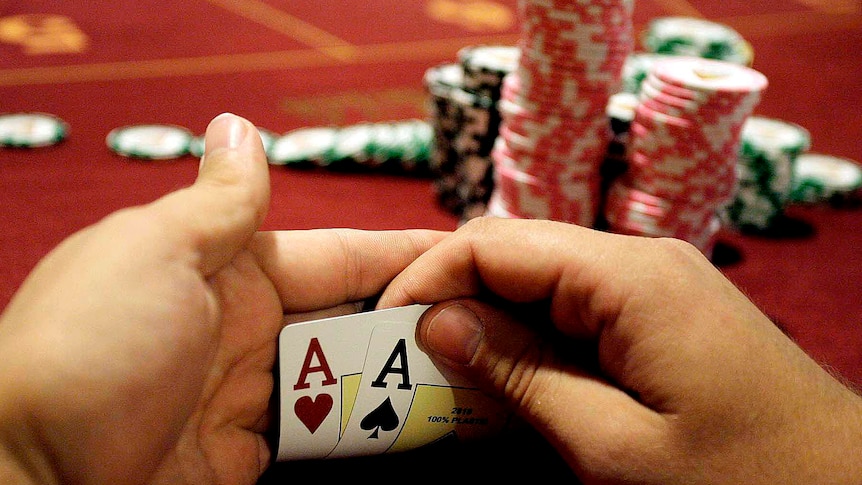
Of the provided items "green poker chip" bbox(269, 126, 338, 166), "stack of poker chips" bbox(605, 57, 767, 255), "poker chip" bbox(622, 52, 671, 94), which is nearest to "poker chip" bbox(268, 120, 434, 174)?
"green poker chip" bbox(269, 126, 338, 166)

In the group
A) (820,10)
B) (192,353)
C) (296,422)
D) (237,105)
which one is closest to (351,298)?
(296,422)

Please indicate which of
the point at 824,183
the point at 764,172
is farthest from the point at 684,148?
the point at 824,183

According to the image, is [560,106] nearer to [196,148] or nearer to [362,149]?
[362,149]

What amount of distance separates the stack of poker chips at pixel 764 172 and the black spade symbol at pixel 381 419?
1626mm

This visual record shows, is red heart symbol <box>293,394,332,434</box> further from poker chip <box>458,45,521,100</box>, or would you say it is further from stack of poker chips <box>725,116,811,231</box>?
stack of poker chips <box>725,116,811,231</box>

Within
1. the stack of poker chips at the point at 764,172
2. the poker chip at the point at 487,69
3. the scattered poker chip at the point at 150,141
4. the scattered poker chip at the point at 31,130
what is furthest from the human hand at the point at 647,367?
the scattered poker chip at the point at 31,130

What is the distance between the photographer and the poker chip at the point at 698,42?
9.72 ft

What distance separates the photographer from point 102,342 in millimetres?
689

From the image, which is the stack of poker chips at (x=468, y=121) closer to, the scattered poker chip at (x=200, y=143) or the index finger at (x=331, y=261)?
the scattered poker chip at (x=200, y=143)

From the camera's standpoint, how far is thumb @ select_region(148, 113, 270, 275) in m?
0.84

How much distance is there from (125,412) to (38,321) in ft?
0.40

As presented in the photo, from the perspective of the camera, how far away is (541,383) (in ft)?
3.17

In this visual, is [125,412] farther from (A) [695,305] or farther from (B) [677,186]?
(B) [677,186]

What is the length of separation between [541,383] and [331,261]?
36cm
